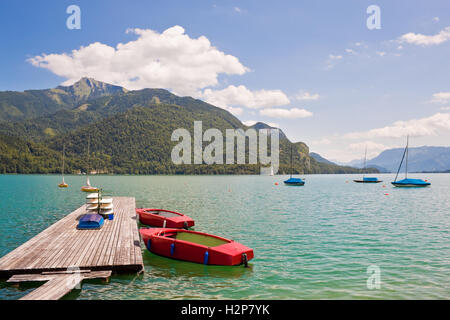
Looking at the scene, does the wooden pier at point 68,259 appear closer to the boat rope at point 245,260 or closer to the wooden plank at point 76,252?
the wooden plank at point 76,252

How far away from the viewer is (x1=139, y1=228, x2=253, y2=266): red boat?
1554 cm

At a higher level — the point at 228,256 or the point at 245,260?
the point at 228,256

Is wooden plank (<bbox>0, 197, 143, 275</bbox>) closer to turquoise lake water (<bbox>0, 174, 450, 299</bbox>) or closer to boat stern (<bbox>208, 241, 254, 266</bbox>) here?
turquoise lake water (<bbox>0, 174, 450, 299</bbox>)

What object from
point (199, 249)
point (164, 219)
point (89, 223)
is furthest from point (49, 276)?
point (164, 219)

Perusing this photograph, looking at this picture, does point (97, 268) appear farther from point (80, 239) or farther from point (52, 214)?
point (52, 214)

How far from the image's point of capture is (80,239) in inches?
717

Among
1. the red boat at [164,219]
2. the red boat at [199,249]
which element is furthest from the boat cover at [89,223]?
the red boat at [164,219]

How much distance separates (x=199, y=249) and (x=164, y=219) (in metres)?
12.4

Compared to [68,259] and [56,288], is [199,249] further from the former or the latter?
[56,288]

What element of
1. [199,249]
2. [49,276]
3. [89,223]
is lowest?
[49,276]

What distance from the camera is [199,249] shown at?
16.2m

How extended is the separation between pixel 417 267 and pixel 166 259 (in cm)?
1448
